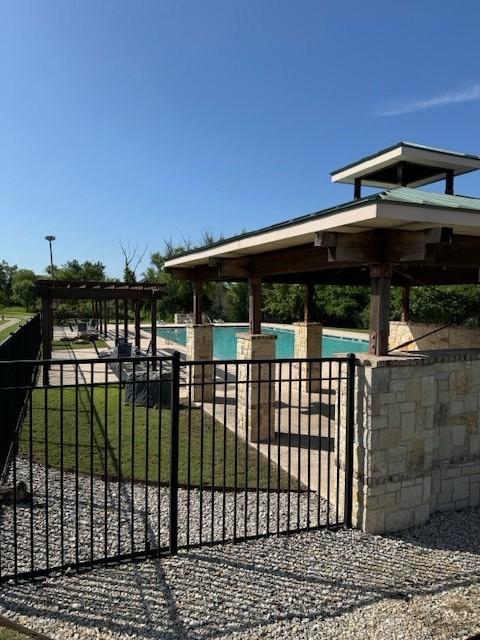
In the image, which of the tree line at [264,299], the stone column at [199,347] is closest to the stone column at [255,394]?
the stone column at [199,347]

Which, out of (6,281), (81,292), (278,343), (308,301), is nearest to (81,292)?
(81,292)

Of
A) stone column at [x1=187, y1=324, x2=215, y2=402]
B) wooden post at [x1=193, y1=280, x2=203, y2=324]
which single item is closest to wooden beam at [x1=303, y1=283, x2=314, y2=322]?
stone column at [x1=187, y1=324, x2=215, y2=402]

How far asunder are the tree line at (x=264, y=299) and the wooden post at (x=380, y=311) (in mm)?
10501

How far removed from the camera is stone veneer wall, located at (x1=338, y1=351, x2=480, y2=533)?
506cm

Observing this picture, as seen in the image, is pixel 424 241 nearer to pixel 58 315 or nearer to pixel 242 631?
pixel 242 631

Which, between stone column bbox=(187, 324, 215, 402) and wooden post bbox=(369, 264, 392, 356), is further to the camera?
stone column bbox=(187, 324, 215, 402)

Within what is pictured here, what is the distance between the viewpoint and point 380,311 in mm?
5332

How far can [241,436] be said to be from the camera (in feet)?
28.9

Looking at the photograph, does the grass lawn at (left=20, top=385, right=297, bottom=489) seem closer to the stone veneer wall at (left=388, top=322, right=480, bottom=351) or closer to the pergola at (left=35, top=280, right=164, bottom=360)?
the pergola at (left=35, top=280, right=164, bottom=360)

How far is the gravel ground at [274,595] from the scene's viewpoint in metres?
3.40

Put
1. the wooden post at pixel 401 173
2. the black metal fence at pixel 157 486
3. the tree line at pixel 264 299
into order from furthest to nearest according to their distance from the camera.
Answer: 1. the tree line at pixel 264 299
2. the wooden post at pixel 401 173
3. the black metal fence at pixel 157 486

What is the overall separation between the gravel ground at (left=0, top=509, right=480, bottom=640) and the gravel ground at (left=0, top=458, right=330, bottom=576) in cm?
31

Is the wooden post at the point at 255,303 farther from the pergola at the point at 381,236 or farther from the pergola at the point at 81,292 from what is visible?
the pergola at the point at 81,292

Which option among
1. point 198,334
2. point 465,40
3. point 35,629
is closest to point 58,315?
point 198,334
